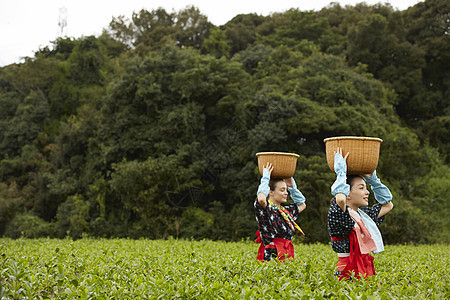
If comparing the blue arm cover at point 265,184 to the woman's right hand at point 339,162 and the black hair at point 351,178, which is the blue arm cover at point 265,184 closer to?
the black hair at point 351,178

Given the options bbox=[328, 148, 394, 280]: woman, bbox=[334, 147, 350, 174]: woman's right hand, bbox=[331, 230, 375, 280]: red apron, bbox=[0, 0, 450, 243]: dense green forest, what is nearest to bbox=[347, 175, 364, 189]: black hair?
bbox=[328, 148, 394, 280]: woman

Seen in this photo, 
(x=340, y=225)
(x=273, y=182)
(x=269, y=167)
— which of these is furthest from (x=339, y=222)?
(x=273, y=182)

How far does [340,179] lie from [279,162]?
131 cm

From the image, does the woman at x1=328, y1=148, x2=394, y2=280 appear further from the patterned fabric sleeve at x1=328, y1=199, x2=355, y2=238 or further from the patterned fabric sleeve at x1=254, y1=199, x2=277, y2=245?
the patterned fabric sleeve at x1=254, y1=199, x2=277, y2=245

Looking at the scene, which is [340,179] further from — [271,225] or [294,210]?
[294,210]

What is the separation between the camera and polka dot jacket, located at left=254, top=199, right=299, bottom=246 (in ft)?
14.0

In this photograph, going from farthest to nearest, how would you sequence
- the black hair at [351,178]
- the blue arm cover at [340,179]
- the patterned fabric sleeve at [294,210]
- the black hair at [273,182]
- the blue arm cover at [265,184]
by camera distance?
the patterned fabric sleeve at [294,210], the black hair at [273,182], the blue arm cover at [265,184], the black hair at [351,178], the blue arm cover at [340,179]

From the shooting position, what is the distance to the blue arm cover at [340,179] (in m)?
3.16

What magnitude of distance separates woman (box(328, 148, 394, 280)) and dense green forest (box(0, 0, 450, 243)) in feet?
30.5

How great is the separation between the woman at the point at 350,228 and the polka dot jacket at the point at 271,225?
949mm

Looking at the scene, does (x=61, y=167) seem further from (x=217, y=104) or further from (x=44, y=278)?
(x=44, y=278)

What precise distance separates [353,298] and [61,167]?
19.0 meters

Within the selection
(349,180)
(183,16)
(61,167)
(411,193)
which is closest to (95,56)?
(61,167)

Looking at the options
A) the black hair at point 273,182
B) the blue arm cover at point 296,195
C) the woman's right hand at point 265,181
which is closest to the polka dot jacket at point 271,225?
the woman's right hand at point 265,181
